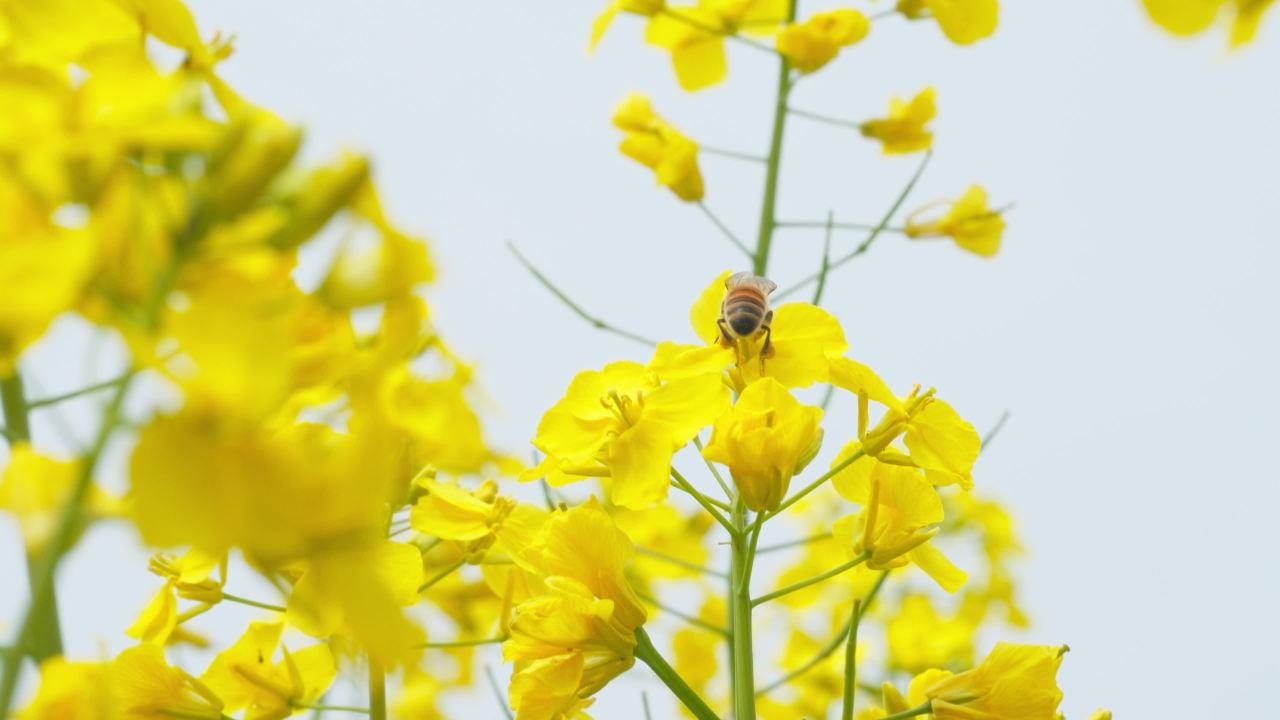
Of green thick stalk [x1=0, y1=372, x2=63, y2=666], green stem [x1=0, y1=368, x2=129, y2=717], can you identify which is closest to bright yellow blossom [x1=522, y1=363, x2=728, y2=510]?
green thick stalk [x1=0, y1=372, x2=63, y2=666]

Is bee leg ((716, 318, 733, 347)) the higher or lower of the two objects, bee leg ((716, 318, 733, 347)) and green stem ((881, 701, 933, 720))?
the higher

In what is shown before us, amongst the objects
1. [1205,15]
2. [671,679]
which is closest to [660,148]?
[671,679]

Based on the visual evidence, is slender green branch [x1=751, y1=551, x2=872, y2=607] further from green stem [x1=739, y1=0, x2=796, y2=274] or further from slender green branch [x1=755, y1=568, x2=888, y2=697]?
green stem [x1=739, y1=0, x2=796, y2=274]

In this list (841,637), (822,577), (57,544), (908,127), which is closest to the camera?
(57,544)

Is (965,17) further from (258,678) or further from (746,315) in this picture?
(258,678)

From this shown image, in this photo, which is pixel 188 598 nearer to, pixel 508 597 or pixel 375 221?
pixel 508 597

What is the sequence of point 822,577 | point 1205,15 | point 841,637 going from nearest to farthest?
1. point 1205,15
2. point 822,577
3. point 841,637

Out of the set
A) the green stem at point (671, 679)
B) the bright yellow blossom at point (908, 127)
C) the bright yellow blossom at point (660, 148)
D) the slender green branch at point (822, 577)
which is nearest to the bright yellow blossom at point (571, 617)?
the green stem at point (671, 679)
